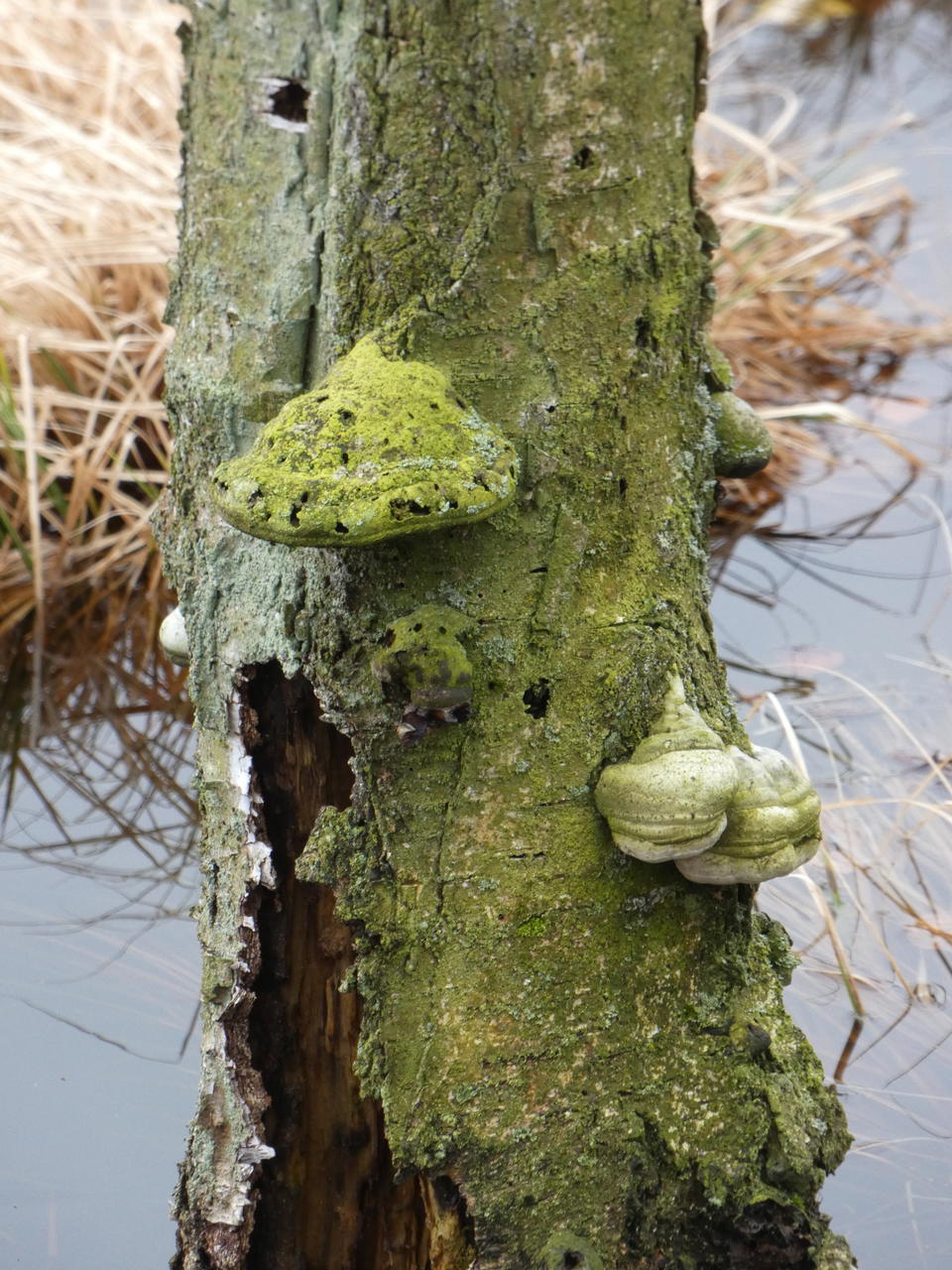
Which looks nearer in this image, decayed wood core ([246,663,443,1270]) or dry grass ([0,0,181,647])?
decayed wood core ([246,663,443,1270])

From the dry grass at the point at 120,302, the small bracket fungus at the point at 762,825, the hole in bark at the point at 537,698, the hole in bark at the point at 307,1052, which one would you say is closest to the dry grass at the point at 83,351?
the dry grass at the point at 120,302

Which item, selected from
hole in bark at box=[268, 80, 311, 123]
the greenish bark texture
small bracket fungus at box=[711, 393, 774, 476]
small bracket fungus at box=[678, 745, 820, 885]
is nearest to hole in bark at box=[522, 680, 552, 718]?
the greenish bark texture

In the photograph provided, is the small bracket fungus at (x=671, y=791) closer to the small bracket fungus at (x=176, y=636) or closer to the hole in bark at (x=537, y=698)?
the hole in bark at (x=537, y=698)

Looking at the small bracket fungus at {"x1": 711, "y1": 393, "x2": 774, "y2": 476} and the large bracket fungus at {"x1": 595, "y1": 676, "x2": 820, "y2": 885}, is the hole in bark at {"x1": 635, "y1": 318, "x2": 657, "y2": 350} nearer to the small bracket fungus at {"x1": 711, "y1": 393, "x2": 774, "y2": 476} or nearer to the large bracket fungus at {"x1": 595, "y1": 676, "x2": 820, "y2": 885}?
the small bracket fungus at {"x1": 711, "y1": 393, "x2": 774, "y2": 476}

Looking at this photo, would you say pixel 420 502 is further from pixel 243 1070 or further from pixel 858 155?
pixel 858 155

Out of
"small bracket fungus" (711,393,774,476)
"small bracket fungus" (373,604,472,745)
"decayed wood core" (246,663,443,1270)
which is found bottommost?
"decayed wood core" (246,663,443,1270)

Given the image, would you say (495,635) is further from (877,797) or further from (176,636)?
(877,797)

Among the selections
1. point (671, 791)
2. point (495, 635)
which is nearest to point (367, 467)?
point (495, 635)

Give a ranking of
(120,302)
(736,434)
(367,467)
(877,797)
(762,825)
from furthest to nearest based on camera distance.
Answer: (120,302) → (877,797) → (736,434) → (762,825) → (367,467)
